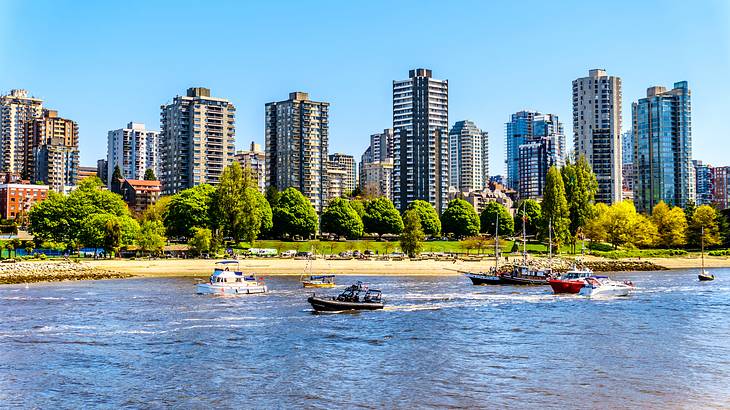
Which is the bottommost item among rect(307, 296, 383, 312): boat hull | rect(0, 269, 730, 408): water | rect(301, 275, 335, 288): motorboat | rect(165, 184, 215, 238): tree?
rect(0, 269, 730, 408): water

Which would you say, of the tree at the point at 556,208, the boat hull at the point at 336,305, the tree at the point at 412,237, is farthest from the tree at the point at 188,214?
the boat hull at the point at 336,305

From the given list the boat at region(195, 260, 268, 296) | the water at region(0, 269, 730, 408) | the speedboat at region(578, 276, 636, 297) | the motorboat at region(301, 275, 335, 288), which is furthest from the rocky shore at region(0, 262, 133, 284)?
the speedboat at region(578, 276, 636, 297)

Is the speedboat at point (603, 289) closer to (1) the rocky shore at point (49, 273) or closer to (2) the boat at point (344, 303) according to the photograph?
(2) the boat at point (344, 303)

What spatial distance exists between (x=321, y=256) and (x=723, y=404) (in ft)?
462

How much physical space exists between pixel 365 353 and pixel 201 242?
113551 millimetres

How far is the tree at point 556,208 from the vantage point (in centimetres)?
17775

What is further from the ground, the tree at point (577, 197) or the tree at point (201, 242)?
the tree at point (577, 197)

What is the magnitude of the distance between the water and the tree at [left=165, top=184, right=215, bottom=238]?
90.0 meters

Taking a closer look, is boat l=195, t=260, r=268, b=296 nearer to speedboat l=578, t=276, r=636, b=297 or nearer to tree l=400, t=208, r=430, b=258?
speedboat l=578, t=276, r=636, b=297

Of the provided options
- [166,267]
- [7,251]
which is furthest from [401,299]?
[7,251]

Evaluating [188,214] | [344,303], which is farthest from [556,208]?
[344,303]

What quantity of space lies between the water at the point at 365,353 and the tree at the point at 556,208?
83.1 meters

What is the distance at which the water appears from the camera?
141 feet

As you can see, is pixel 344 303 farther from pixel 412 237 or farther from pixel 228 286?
pixel 412 237
